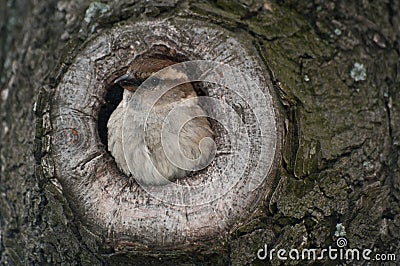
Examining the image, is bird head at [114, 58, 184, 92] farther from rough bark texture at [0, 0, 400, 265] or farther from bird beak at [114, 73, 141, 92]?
rough bark texture at [0, 0, 400, 265]

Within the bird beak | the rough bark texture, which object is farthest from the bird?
the rough bark texture

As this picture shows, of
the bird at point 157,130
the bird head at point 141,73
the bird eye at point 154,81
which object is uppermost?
the bird head at point 141,73

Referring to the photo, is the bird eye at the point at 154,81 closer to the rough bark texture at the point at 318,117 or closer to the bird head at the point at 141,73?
the bird head at the point at 141,73

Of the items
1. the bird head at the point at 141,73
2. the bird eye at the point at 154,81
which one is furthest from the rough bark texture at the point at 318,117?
the bird eye at the point at 154,81

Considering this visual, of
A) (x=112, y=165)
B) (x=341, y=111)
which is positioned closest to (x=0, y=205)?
(x=112, y=165)

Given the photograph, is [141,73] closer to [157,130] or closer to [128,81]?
[128,81]

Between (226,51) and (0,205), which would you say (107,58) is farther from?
(0,205)

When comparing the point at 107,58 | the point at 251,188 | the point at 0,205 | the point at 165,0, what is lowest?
the point at 0,205
